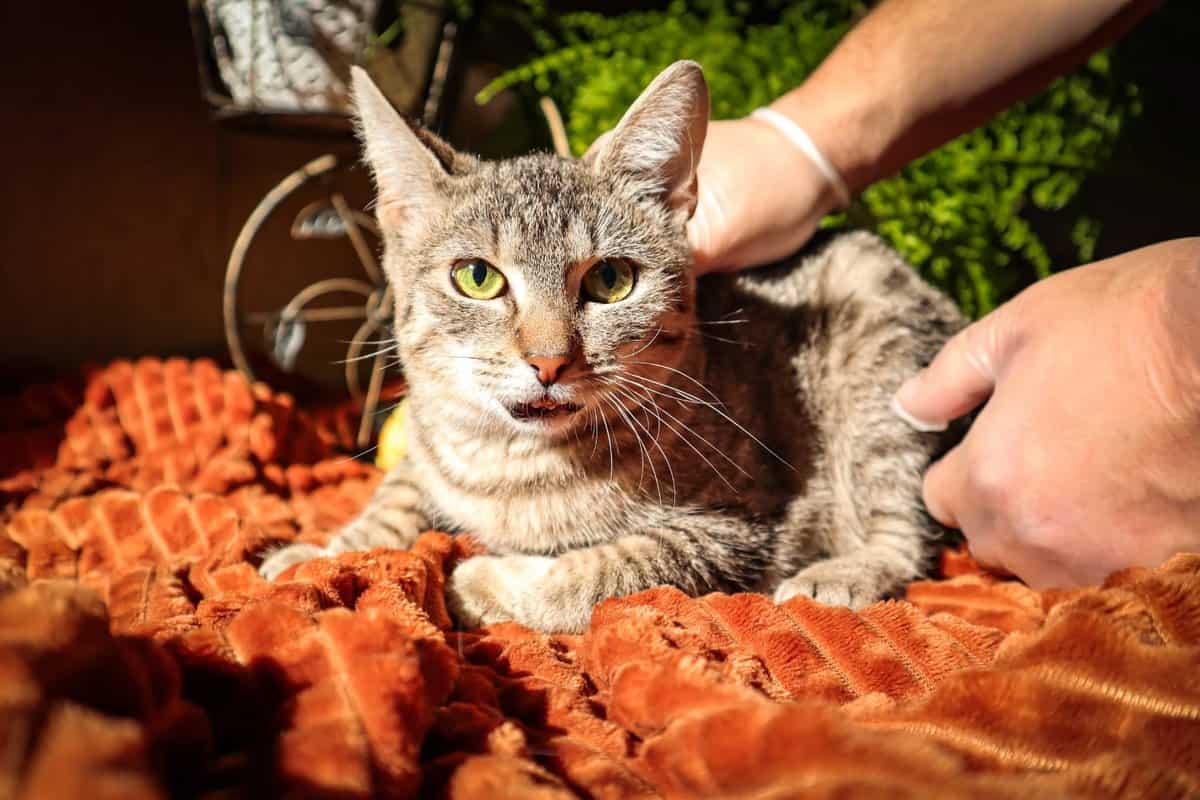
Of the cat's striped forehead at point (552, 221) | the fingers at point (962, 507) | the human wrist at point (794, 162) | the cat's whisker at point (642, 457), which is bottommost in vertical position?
the fingers at point (962, 507)

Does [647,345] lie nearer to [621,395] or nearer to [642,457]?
[621,395]

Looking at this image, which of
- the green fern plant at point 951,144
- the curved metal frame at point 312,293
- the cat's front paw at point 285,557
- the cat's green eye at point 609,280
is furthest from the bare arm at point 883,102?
the curved metal frame at point 312,293

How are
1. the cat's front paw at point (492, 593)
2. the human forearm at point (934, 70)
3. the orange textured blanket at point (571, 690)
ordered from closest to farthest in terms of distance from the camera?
1. the orange textured blanket at point (571, 690)
2. the cat's front paw at point (492, 593)
3. the human forearm at point (934, 70)

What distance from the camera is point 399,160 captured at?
1092 millimetres

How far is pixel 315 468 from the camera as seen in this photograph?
1604 millimetres

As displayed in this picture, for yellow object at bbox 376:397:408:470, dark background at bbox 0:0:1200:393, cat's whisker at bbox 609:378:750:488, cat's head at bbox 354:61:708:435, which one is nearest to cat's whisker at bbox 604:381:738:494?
cat's whisker at bbox 609:378:750:488

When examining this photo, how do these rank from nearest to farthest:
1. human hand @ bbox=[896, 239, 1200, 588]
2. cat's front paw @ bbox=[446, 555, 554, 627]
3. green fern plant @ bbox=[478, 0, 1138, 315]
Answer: human hand @ bbox=[896, 239, 1200, 588] → cat's front paw @ bbox=[446, 555, 554, 627] → green fern plant @ bbox=[478, 0, 1138, 315]

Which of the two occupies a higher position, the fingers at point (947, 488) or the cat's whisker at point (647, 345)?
the cat's whisker at point (647, 345)

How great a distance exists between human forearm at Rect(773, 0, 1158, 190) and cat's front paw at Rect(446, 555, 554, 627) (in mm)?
1006

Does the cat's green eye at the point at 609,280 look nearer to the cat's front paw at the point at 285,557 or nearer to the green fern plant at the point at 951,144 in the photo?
the cat's front paw at the point at 285,557

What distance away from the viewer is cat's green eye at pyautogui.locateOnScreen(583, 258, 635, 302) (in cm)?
105

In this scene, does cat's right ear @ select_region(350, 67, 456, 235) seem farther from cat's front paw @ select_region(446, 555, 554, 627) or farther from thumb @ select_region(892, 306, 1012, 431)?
thumb @ select_region(892, 306, 1012, 431)

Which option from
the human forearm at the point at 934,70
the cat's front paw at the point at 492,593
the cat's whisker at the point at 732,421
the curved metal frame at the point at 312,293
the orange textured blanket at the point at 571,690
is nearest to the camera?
the orange textured blanket at the point at 571,690

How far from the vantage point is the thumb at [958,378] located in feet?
3.69
